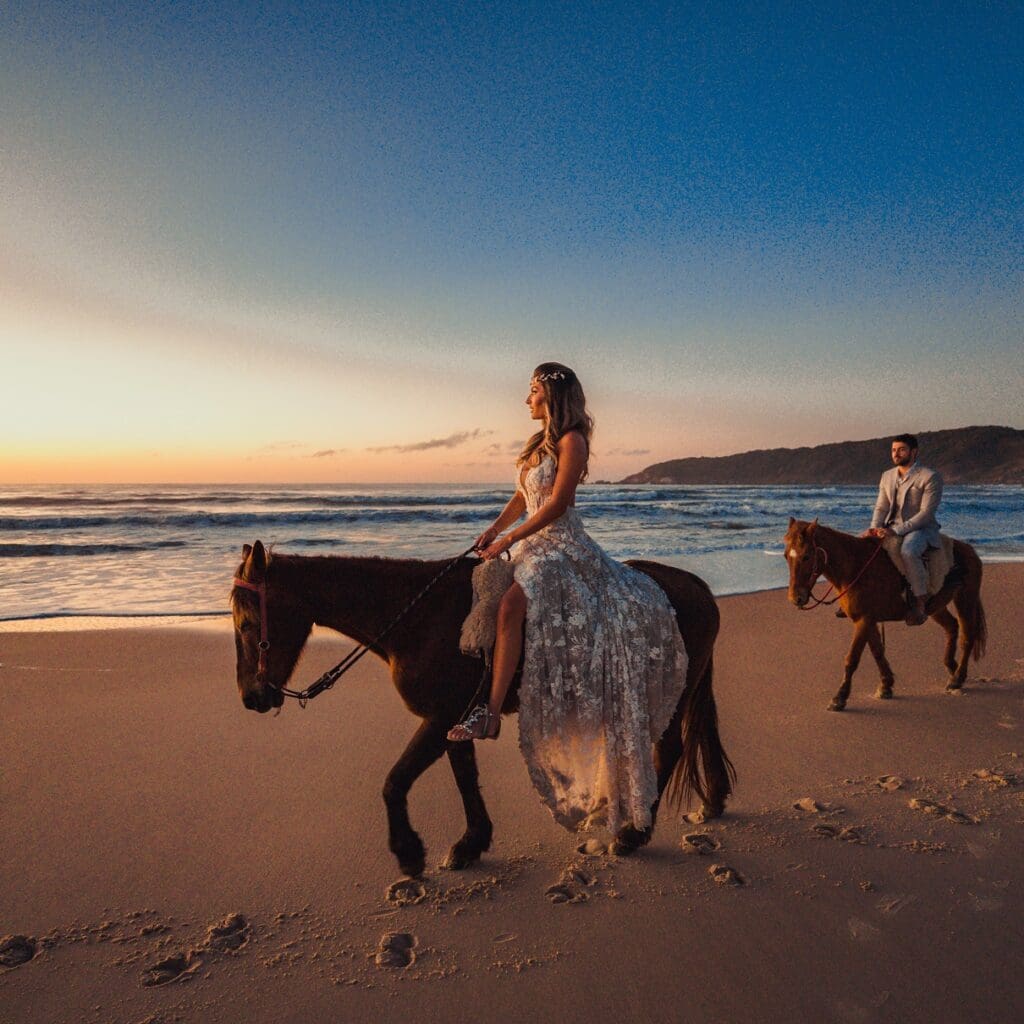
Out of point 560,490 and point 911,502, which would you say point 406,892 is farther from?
point 911,502

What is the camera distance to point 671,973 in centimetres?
245

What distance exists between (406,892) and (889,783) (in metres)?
2.91

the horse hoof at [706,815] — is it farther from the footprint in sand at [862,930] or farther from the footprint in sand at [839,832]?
the footprint in sand at [862,930]

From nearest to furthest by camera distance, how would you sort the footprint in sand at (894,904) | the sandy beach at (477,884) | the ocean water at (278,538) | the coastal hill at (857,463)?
the sandy beach at (477,884), the footprint in sand at (894,904), the ocean water at (278,538), the coastal hill at (857,463)

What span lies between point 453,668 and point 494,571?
1.55ft

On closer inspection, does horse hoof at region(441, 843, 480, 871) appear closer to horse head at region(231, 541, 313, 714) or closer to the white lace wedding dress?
the white lace wedding dress

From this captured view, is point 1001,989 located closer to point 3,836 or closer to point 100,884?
point 100,884

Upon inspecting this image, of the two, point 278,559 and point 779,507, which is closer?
point 278,559

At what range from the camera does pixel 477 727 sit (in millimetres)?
2955

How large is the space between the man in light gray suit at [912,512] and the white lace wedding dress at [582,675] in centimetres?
399

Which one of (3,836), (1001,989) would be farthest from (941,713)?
(3,836)

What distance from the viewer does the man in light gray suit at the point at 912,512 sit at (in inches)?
242

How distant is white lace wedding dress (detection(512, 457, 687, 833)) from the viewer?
3.15 metres

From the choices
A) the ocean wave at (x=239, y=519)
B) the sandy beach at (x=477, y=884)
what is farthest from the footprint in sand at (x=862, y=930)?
the ocean wave at (x=239, y=519)
